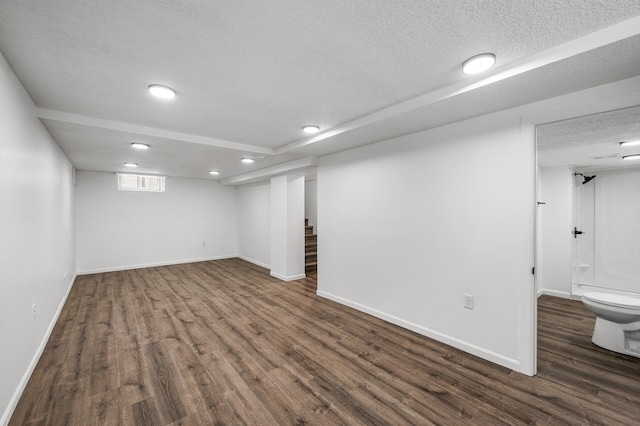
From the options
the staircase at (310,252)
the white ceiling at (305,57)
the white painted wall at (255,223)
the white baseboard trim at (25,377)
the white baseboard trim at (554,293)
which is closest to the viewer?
the white ceiling at (305,57)

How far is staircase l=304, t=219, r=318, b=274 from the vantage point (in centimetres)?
609

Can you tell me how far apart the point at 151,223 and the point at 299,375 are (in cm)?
599

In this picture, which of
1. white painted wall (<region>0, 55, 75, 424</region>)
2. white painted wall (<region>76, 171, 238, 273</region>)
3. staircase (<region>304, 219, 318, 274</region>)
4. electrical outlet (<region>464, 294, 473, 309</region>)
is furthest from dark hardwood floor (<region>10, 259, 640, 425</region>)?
white painted wall (<region>76, 171, 238, 273</region>)

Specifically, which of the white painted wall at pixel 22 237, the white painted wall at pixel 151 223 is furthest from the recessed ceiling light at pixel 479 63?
the white painted wall at pixel 151 223

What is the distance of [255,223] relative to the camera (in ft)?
22.7

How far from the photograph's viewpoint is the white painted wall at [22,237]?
66.4 inches

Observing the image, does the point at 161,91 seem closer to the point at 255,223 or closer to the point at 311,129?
the point at 311,129

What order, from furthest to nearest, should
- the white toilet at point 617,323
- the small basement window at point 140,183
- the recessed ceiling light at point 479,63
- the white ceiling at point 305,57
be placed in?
the small basement window at point 140,183, the white toilet at point 617,323, the recessed ceiling light at point 479,63, the white ceiling at point 305,57

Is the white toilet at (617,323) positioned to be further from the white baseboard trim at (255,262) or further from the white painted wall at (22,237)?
the white baseboard trim at (255,262)

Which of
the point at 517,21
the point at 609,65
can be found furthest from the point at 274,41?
the point at 609,65

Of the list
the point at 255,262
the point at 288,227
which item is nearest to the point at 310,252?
the point at 288,227

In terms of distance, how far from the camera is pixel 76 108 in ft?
7.86

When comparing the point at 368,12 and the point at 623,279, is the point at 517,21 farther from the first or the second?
the point at 623,279

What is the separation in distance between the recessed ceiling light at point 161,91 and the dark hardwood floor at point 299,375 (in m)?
2.29
